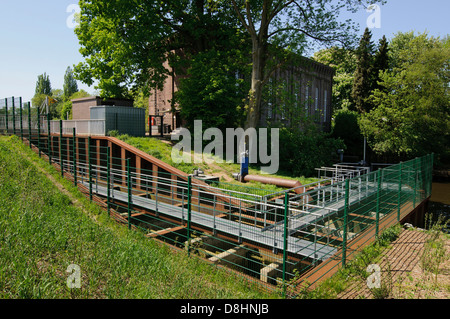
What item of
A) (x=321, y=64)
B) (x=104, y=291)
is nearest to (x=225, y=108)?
(x=104, y=291)

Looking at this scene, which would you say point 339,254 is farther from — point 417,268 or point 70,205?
point 70,205

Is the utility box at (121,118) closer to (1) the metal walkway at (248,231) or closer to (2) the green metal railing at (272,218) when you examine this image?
(2) the green metal railing at (272,218)

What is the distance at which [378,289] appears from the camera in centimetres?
541

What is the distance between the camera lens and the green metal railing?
6.70 meters

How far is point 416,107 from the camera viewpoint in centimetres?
2756

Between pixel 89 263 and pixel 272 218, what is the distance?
6.16 meters

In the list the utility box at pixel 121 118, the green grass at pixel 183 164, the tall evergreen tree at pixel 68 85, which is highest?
the tall evergreen tree at pixel 68 85

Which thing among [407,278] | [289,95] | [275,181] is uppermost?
[289,95]

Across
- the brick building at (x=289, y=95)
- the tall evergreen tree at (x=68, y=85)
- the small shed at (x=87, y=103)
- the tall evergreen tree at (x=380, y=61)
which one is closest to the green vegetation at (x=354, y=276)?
the brick building at (x=289, y=95)

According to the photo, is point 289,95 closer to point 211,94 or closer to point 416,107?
point 211,94

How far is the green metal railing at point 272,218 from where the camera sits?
6695 millimetres

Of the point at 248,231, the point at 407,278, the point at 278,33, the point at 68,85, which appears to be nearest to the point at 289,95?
the point at 278,33

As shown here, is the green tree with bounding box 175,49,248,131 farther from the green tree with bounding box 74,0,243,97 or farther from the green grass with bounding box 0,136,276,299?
the green grass with bounding box 0,136,276,299

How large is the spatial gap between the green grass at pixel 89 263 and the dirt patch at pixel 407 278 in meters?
1.81
